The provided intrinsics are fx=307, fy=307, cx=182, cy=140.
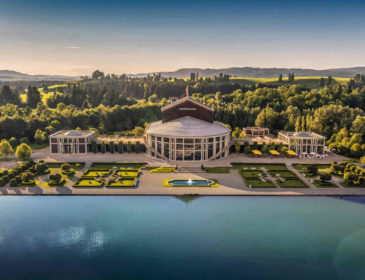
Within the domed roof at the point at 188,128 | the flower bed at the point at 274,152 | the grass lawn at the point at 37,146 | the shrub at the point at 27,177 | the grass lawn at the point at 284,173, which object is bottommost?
the grass lawn at the point at 284,173

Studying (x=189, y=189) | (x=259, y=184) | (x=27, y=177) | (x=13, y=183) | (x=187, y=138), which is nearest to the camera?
(x=189, y=189)

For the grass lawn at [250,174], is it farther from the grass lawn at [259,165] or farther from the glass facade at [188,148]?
the glass facade at [188,148]

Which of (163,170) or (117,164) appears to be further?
(117,164)

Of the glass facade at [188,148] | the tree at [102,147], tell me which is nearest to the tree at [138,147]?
the glass facade at [188,148]

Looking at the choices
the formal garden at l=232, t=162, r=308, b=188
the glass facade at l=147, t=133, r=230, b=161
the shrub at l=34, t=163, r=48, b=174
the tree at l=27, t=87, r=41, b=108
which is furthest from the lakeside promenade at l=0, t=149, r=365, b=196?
the tree at l=27, t=87, r=41, b=108

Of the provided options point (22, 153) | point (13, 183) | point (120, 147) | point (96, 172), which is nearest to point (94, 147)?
point (120, 147)

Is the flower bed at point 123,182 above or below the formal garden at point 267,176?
below

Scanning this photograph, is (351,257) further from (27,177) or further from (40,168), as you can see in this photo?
(40,168)
